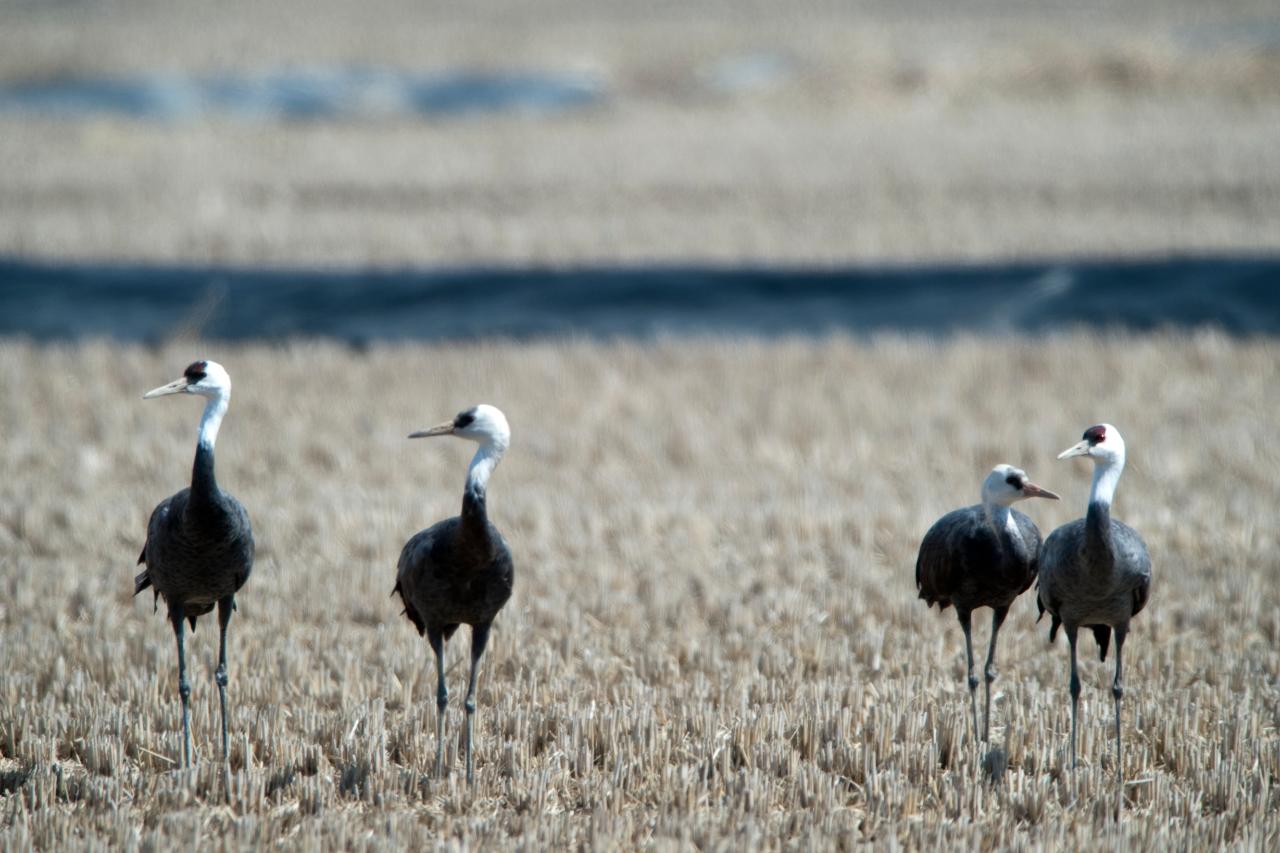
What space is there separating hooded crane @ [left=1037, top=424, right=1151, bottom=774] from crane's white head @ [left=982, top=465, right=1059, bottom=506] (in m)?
A: 0.22

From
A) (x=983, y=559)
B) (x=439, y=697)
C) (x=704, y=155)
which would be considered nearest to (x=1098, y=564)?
(x=983, y=559)

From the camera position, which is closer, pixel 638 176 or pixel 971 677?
pixel 971 677

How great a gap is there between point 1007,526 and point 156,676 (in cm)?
420

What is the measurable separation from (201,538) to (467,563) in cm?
114

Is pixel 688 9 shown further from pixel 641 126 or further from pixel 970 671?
pixel 970 671

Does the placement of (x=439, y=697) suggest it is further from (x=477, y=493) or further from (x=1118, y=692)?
(x=1118, y=692)

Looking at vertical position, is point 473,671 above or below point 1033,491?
below

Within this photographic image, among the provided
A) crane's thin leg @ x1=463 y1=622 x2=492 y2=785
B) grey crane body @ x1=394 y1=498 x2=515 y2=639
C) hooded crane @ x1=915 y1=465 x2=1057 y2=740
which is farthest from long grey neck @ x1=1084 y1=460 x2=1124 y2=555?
crane's thin leg @ x1=463 y1=622 x2=492 y2=785

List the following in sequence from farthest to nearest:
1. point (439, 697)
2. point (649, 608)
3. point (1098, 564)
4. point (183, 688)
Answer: point (649, 608), point (183, 688), point (439, 697), point (1098, 564)

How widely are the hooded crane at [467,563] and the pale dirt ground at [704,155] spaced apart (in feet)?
41.0

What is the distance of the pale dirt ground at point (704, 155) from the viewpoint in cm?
1842

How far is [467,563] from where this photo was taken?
207 inches

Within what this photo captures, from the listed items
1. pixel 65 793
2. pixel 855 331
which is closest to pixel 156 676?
pixel 65 793

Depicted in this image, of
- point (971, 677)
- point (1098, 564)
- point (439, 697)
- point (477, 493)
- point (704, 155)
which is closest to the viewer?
point (477, 493)
